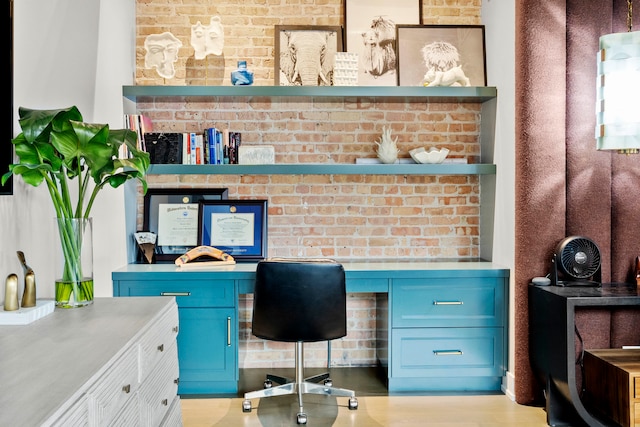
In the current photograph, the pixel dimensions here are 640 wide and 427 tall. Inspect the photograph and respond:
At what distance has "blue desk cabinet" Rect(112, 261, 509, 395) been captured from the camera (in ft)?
10.9

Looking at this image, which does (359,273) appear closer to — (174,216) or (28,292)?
(174,216)

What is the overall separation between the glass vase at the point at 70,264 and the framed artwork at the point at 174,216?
1.59 m

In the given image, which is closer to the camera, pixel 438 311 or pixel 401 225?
pixel 438 311

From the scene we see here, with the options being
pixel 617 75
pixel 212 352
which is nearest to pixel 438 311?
pixel 212 352

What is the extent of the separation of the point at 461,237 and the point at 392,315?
2.94 ft

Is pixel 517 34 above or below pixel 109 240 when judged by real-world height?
above

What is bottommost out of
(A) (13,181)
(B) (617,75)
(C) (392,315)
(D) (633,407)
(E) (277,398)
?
(E) (277,398)

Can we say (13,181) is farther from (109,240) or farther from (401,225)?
(401,225)

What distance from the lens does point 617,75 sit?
268 centimetres

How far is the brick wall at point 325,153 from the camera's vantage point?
3.82m

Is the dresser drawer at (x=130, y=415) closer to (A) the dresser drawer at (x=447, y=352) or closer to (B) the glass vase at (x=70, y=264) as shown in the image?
(B) the glass vase at (x=70, y=264)

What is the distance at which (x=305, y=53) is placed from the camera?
3744 millimetres

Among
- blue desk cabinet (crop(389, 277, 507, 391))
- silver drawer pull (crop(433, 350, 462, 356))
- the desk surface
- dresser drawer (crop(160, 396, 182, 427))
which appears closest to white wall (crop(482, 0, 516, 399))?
blue desk cabinet (crop(389, 277, 507, 391))

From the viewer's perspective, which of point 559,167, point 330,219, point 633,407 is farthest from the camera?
point 330,219
